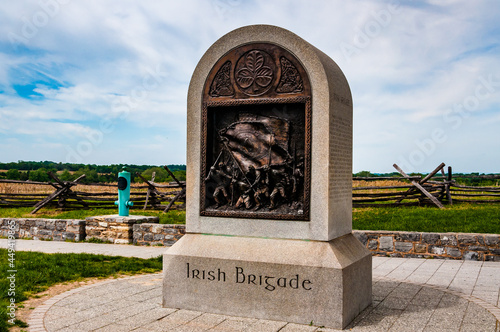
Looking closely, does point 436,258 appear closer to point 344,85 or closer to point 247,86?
point 344,85

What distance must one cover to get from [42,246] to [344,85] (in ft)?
27.7

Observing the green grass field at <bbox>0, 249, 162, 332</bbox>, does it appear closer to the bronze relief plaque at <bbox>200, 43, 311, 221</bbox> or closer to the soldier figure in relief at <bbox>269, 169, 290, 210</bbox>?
the bronze relief plaque at <bbox>200, 43, 311, 221</bbox>

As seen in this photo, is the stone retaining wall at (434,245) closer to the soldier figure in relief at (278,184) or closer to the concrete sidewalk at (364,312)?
the concrete sidewalk at (364,312)

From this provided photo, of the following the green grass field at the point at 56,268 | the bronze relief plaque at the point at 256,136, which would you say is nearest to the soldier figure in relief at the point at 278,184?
the bronze relief plaque at the point at 256,136

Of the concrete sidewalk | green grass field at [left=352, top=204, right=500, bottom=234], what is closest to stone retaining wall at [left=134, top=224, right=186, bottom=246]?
the concrete sidewalk

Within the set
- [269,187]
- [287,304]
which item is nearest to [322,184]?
[269,187]

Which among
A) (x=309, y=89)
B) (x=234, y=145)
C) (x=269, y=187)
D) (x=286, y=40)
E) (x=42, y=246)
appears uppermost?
(x=286, y=40)

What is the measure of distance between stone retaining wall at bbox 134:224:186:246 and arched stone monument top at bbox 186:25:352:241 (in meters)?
5.09

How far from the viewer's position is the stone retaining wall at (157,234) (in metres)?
10.3

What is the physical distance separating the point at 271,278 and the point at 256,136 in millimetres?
1565

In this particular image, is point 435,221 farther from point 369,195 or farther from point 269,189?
point 269,189

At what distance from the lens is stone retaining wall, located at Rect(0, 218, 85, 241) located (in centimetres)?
1143

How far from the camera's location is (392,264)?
26.7 ft

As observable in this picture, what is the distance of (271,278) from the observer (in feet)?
15.7
